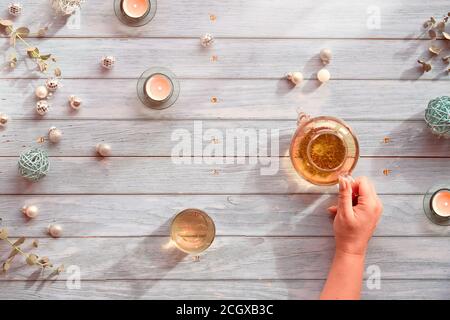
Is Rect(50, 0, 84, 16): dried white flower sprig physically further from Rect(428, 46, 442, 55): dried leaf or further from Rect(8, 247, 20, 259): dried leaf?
Rect(428, 46, 442, 55): dried leaf

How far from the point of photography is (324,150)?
187cm

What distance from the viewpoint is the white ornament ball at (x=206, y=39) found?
1936 millimetres

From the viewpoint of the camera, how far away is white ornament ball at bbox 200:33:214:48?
1936 mm

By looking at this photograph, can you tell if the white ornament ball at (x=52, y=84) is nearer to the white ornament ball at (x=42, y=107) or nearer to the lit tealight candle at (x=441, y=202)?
the white ornament ball at (x=42, y=107)

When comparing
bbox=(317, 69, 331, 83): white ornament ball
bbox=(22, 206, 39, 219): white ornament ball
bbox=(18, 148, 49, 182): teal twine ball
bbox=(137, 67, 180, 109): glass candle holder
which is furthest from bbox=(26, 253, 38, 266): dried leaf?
bbox=(317, 69, 331, 83): white ornament ball

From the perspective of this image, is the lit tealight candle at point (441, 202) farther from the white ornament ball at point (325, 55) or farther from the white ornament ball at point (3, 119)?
the white ornament ball at point (3, 119)

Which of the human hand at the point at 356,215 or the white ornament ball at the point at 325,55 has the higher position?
the white ornament ball at the point at 325,55

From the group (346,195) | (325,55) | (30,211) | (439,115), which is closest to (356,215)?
(346,195)

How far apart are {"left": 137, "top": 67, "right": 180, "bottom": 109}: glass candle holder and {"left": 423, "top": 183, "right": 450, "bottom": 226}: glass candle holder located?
83cm

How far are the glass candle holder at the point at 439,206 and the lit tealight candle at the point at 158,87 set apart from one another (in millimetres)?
839

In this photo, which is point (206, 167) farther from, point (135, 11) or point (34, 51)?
point (34, 51)

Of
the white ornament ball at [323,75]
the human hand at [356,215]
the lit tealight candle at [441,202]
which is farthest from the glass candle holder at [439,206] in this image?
the white ornament ball at [323,75]

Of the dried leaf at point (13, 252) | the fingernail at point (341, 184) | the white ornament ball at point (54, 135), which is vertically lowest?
the dried leaf at point (13, 252)
